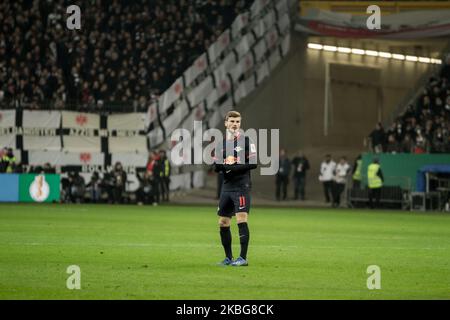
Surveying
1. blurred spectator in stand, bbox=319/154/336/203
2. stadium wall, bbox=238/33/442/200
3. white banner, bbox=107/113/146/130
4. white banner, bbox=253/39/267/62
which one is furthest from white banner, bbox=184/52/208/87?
blurred spectator in stand, bbox=319/154/336/203

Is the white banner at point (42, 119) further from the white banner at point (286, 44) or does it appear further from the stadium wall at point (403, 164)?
the white banner at point (286, 44)

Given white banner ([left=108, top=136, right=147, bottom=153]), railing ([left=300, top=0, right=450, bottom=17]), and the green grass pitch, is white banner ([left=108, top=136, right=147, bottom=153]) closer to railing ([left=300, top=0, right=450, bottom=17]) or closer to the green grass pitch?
the green grass pitch

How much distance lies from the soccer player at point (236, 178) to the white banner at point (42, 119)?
83.8ft

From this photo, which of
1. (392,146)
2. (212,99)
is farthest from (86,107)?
(392,146)

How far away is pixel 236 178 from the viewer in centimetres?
1437

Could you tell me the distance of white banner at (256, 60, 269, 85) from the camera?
45.7 metres

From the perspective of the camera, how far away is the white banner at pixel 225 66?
43594 millimetres

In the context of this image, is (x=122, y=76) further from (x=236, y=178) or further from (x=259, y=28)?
(x=236, y=178)

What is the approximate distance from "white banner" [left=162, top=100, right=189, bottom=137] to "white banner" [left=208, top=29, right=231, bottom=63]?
325cm

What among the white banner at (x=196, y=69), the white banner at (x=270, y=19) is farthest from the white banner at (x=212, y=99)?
the white banner at (x=270, y=19)

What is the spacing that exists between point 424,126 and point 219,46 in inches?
387

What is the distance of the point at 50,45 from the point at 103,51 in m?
2.37

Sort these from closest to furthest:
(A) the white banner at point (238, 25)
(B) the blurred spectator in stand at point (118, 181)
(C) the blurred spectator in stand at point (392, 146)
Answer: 1. (B) the blurred spectator in stand at point (118, 181)
2. (C) the blurred spectator in stand at point (392, 146)
3. (A) the white banner at point (238, 25)
